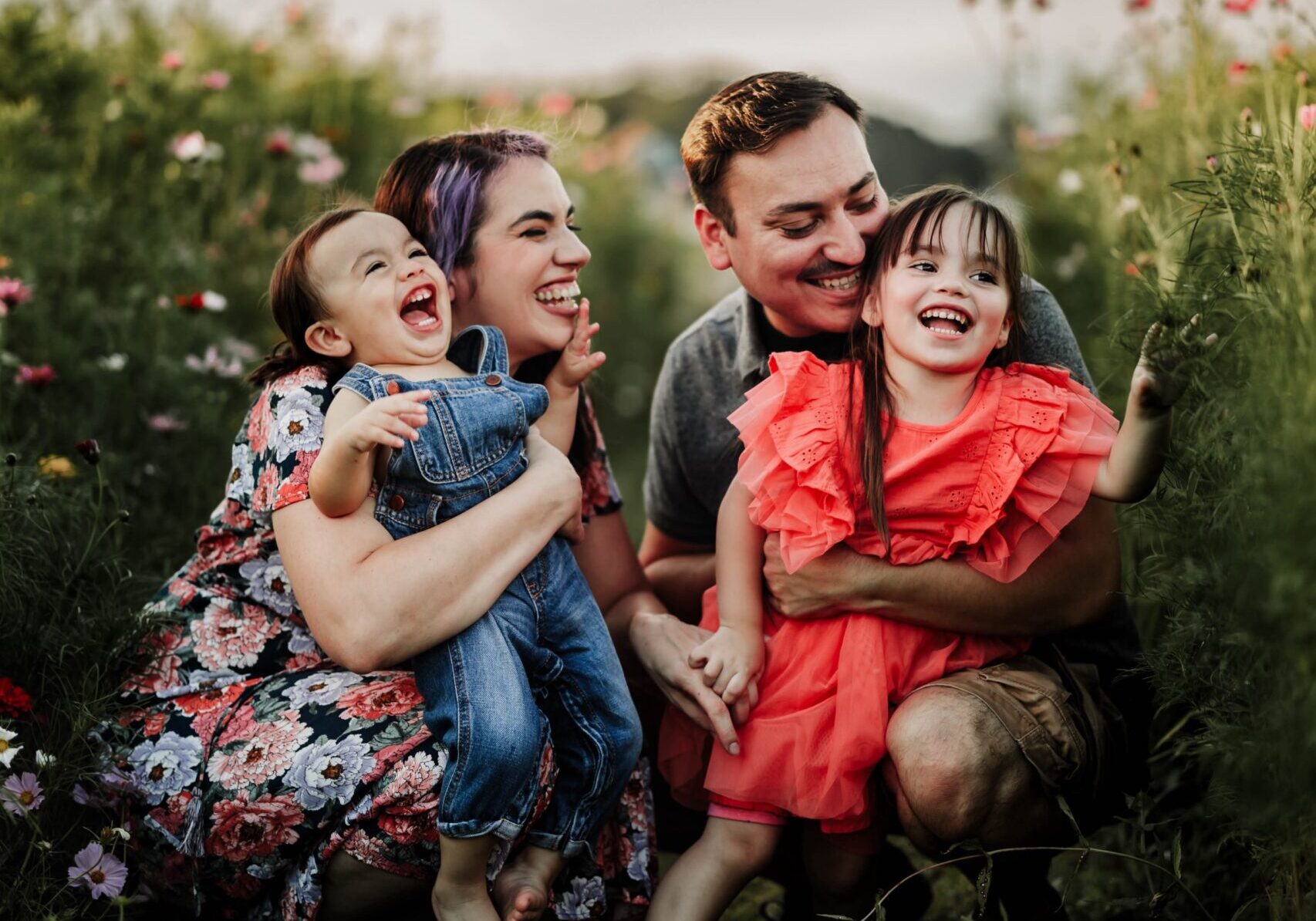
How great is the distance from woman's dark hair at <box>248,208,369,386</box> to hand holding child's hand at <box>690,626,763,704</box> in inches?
35.8

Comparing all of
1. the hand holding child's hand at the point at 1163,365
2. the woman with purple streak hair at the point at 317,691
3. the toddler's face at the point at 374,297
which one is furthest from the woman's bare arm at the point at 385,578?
the hand holding child's hand at the point at 1163,365

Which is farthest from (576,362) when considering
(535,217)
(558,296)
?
(535,217)

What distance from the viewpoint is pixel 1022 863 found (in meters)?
2.54

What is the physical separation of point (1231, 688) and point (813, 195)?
1377 mm

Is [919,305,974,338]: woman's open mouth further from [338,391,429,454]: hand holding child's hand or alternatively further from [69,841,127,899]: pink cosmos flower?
[69,841,127,899]: pink cosmos flower

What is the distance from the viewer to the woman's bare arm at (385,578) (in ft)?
7.30

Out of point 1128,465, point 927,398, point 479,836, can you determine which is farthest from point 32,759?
point 1128,465

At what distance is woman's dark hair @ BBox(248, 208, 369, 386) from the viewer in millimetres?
2463

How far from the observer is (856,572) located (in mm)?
2486

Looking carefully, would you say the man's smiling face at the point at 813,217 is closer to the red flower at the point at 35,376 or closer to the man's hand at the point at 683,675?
the man's hand at the point at 683,675

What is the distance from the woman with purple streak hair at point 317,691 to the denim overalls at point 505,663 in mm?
58

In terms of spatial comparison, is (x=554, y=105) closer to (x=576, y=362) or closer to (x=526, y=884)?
(x=576, y=362)

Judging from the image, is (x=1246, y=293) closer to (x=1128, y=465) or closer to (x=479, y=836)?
(x=1128, y=465)

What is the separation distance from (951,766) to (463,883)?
35.0 inches
